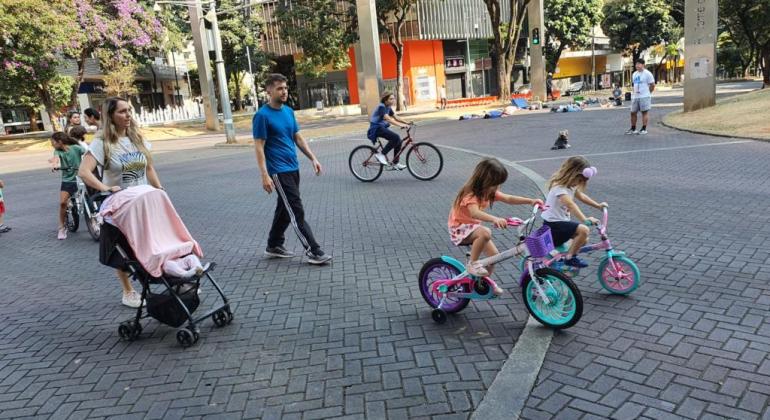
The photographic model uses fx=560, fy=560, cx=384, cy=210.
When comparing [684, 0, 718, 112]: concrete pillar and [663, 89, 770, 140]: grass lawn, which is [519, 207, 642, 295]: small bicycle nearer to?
[663, 89, 770, 140]: grass lawn

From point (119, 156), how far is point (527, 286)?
3487 millimetres

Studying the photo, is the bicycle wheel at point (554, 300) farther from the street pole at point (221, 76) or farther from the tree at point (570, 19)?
the tree at point (570, 19)

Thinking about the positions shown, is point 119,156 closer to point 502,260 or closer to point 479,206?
point 479,206

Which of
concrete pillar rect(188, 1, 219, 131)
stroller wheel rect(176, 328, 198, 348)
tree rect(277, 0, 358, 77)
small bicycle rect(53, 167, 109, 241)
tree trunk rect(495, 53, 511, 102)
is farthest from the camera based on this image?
tree rect(277, 0, 358, 77)

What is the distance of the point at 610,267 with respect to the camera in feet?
14.7

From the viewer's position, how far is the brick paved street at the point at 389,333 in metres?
3.24

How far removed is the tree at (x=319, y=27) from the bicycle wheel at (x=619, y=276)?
3357 cm

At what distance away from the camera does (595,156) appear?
1167cm

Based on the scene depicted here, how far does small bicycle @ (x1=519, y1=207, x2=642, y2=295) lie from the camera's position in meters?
4.39

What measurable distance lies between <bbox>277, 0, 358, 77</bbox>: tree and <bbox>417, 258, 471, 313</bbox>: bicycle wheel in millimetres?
33523

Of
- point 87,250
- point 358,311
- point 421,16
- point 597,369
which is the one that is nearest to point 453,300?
point 358,311

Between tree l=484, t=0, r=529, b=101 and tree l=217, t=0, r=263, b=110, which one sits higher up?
tree l=217, t=0, r=263, b=110

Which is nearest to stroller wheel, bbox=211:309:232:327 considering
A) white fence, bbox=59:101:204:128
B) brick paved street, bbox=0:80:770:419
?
brick paved street, bbox=0:80:770:419

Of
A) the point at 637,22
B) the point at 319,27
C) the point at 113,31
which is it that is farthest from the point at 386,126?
the point at 637,22
